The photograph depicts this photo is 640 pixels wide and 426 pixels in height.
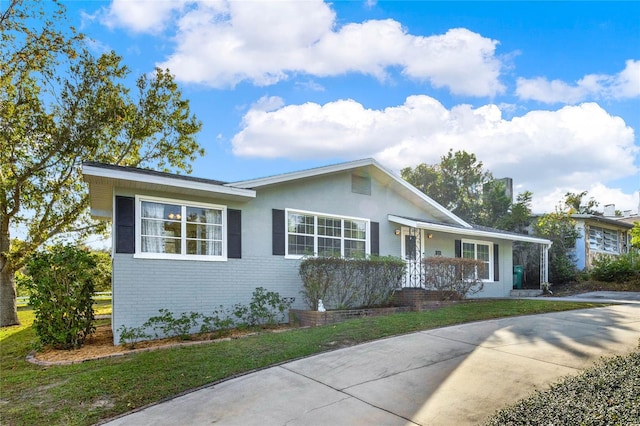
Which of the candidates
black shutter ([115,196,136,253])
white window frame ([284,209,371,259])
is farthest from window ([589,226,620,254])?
black shutter ([115,196,136,253])

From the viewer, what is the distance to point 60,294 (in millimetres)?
8281

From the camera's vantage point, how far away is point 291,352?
22.8ft

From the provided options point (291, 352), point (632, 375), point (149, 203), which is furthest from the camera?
point (149, 203)

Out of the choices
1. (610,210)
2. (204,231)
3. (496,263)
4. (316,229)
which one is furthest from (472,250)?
(610,210)

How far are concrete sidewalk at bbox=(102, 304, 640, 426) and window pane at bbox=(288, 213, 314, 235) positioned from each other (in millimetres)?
4972

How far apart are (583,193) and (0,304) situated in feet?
112

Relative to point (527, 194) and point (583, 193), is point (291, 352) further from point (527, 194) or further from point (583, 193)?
point (583, 193)

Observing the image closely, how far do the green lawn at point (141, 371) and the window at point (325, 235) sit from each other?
304 centimetres

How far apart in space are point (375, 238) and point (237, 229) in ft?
15.7

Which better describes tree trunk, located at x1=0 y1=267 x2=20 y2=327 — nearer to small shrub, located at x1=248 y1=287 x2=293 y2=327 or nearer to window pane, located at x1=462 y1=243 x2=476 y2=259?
small shrub, located at x1=248 y1=287 x2=293 y2=327

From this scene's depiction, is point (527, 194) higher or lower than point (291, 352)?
higher

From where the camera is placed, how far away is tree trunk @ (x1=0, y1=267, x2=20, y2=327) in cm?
1455

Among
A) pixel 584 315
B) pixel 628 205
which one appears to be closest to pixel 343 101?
pixel 584 315

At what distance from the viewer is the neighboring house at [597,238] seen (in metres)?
21.4
